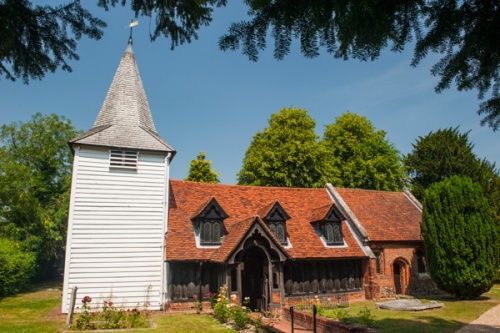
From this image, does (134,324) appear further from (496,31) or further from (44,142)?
(44,142)

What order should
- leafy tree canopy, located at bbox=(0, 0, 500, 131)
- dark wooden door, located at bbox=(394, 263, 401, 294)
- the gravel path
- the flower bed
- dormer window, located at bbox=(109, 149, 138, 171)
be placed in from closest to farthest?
1. leafy tree canopy, located at bbox=(0, 0, 500, 131)
2. the gravel path
3. the flower bed
4. dormer window, located at bbox=(109, 149, 138, 171)
5. dark wooden door, located at bbox=(394, 263, 401, 294)

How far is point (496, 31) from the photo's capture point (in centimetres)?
394

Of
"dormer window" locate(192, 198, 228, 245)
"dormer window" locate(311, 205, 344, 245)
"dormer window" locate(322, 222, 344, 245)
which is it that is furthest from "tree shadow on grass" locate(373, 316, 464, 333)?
"dormer window" locate(192, 198, 228, 245)

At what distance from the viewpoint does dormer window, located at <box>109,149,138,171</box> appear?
1920 cm

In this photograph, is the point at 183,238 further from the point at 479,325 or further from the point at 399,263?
the point at 399,263

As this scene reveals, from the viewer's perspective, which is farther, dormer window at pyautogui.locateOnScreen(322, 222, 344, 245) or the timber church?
dormer window at pyautogui.locateOnScreen(322, 222, 344, 245)

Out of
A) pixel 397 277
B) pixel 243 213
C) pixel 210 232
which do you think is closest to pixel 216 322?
pixel 210 232

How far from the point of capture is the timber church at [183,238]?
17.8 m

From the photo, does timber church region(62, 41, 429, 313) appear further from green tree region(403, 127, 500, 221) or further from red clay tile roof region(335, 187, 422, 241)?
green tree region(403, 127, 500, 221)

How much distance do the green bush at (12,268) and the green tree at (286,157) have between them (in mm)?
21464

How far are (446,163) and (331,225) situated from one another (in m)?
21.1

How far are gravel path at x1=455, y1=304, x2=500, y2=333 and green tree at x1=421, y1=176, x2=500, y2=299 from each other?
372cm

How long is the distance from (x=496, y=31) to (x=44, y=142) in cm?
4427

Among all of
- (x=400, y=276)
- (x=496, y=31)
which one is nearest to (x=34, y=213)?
(x=400, y=276)
